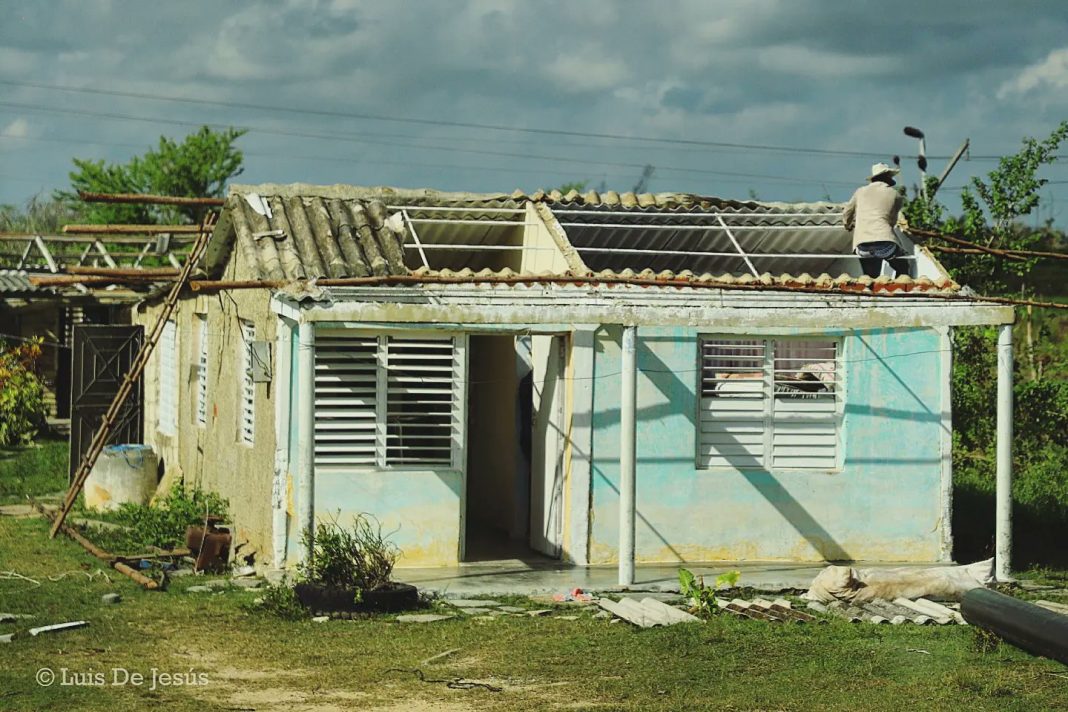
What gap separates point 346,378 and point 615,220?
3976mm

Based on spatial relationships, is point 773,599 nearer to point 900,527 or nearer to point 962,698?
point 900,527

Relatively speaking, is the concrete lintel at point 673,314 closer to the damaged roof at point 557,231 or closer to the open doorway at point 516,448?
the damaged roof at point 557,231

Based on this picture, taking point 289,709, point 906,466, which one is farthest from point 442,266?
point 289,709

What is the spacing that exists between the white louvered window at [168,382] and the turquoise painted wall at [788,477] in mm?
7787

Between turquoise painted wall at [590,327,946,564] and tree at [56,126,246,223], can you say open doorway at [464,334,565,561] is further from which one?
tree at [56,126,246,223]

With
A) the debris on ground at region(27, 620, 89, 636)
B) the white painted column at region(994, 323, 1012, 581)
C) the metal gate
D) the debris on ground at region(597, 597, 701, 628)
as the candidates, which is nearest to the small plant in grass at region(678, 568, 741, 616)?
the debris on ground at region(597, 597, 701, 628)

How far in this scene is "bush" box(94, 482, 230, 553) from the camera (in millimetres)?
16406

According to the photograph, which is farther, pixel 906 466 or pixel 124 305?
pixel 124 305

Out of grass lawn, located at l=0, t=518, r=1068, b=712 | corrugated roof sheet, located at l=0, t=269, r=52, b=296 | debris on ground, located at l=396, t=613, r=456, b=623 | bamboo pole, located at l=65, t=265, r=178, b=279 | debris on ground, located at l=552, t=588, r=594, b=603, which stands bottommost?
grass lawn, located at l=0, t=518, r=1068, b=712

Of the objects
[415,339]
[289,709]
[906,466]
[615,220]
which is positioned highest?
[615,220]

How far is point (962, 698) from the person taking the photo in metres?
9.42

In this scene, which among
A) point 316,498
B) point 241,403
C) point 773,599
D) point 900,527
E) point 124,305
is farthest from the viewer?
point 124,305

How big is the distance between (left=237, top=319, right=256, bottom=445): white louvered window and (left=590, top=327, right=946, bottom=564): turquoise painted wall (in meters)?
4.00

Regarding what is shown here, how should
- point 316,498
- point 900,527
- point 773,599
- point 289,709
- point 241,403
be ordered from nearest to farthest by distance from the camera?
point 289,709 < point 773,599 < point 316,498 < point 900,527 < point 241,403
